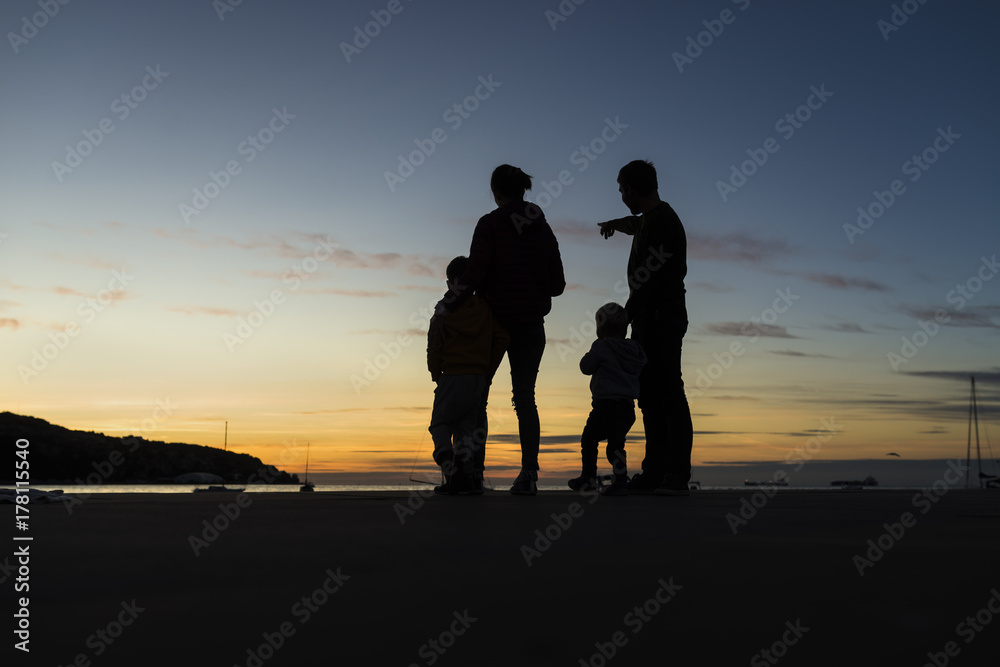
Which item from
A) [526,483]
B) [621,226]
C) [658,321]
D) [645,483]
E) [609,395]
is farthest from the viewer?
[621,226]

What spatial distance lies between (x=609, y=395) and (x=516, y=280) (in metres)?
1.13

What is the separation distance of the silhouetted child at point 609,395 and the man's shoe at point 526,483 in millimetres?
824

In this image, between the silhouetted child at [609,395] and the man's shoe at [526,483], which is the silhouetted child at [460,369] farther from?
the silhouetted child at [609,395]

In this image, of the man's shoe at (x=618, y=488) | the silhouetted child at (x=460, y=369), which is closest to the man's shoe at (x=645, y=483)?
the man's shoe at (x=618, y=488)

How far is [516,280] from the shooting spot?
575 cm

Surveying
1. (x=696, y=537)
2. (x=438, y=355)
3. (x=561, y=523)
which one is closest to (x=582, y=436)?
(x=438, y=355)

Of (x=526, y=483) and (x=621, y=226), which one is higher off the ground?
(x=621, y=226)

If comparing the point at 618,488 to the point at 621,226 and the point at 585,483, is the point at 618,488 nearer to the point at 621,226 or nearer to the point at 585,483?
the point at 585,483

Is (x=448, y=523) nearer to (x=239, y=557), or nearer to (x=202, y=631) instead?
(x=239, y=557)

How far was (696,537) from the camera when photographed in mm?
2273

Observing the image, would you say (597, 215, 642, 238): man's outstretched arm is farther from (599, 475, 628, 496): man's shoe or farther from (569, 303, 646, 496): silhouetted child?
(599, 475, 628, 496): man's shoe

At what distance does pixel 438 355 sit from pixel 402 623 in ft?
14.8

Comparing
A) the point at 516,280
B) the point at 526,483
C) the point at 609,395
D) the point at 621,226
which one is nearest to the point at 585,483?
the point at 609,395

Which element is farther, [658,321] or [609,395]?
[609,395]
